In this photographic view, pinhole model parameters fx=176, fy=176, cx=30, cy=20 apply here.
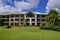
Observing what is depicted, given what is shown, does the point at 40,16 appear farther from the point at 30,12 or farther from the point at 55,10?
the point at 55,10

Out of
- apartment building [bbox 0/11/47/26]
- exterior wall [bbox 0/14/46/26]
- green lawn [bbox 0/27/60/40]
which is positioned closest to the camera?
green lawn [bbox 0/27/60/40]

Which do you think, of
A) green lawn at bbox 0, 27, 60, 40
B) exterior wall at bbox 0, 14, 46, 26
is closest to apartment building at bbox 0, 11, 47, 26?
exterior wall at bbox 0, 14, 46, 26

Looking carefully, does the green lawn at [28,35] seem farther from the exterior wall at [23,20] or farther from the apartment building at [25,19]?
the exterior wall at [23,20]

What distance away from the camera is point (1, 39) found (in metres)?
16.2

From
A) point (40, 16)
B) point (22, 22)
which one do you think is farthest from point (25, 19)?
point (40, 16)

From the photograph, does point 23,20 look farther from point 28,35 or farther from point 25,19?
point 28,35

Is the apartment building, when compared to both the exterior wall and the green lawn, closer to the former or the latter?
the exterior wall

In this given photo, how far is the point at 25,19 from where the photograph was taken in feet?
213

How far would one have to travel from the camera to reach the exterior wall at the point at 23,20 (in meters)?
64.4

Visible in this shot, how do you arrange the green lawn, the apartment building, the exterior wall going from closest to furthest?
the green lawn, the apartment building, the exterior wall

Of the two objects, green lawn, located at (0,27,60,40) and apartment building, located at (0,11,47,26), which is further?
apartment building, located at (0,11,47,26)

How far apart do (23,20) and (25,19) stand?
1366 millimetres

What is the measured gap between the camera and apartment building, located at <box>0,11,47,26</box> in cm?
6419

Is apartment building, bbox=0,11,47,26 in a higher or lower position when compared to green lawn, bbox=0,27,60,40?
lower
